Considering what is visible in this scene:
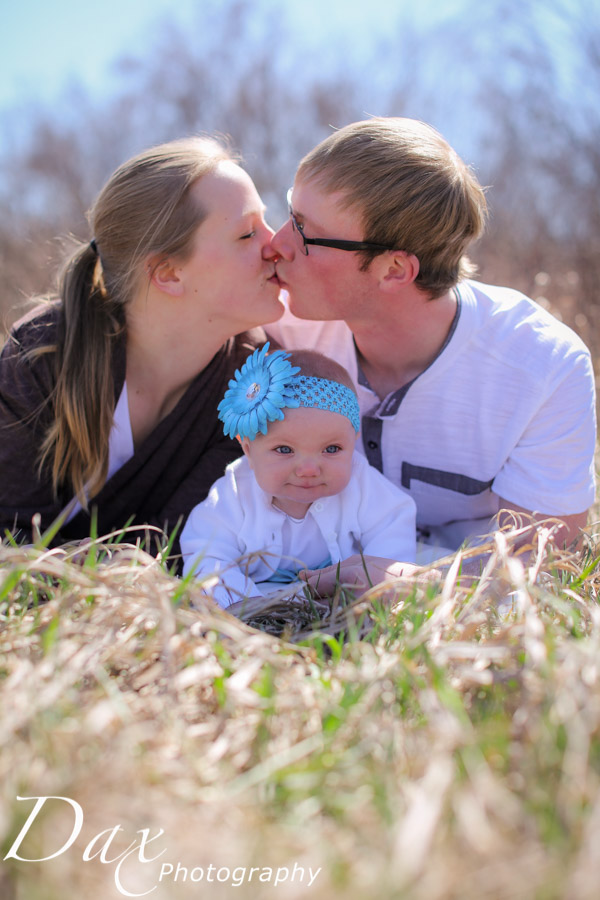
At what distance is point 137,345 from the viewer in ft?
10.2

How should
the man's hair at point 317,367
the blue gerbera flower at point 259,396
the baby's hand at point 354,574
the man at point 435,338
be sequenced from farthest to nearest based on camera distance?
the man at point 435,338, the man's hair at point 317,367, the blue gerbera flower at point 259,396, the baby's hand at point 354,574

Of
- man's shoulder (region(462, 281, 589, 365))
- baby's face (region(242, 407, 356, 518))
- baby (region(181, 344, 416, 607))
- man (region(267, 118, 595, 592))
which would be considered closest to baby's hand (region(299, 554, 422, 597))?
baby (region(181, 344, 416, 607))

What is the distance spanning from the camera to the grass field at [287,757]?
1.07 m

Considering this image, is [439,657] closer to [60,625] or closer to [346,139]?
[60,625]

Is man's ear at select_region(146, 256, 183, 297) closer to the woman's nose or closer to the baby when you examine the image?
the woman's nose

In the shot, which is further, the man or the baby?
the man

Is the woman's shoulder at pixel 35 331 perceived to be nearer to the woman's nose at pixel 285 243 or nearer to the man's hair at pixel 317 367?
the woman's nose at pixel 285 243

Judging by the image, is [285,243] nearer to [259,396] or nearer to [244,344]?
[244,344]

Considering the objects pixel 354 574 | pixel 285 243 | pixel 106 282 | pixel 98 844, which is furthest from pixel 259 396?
pixel 98 844

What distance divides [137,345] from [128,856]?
2.25 meters

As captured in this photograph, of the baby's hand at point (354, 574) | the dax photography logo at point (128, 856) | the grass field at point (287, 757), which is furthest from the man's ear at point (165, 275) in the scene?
the dax photography logo at point (128, 856)

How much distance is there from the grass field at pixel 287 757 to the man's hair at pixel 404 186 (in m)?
1.43

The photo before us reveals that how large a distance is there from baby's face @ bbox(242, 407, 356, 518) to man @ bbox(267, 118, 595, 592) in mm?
519

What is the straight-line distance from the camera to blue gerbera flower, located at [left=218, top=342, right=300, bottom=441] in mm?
2346
